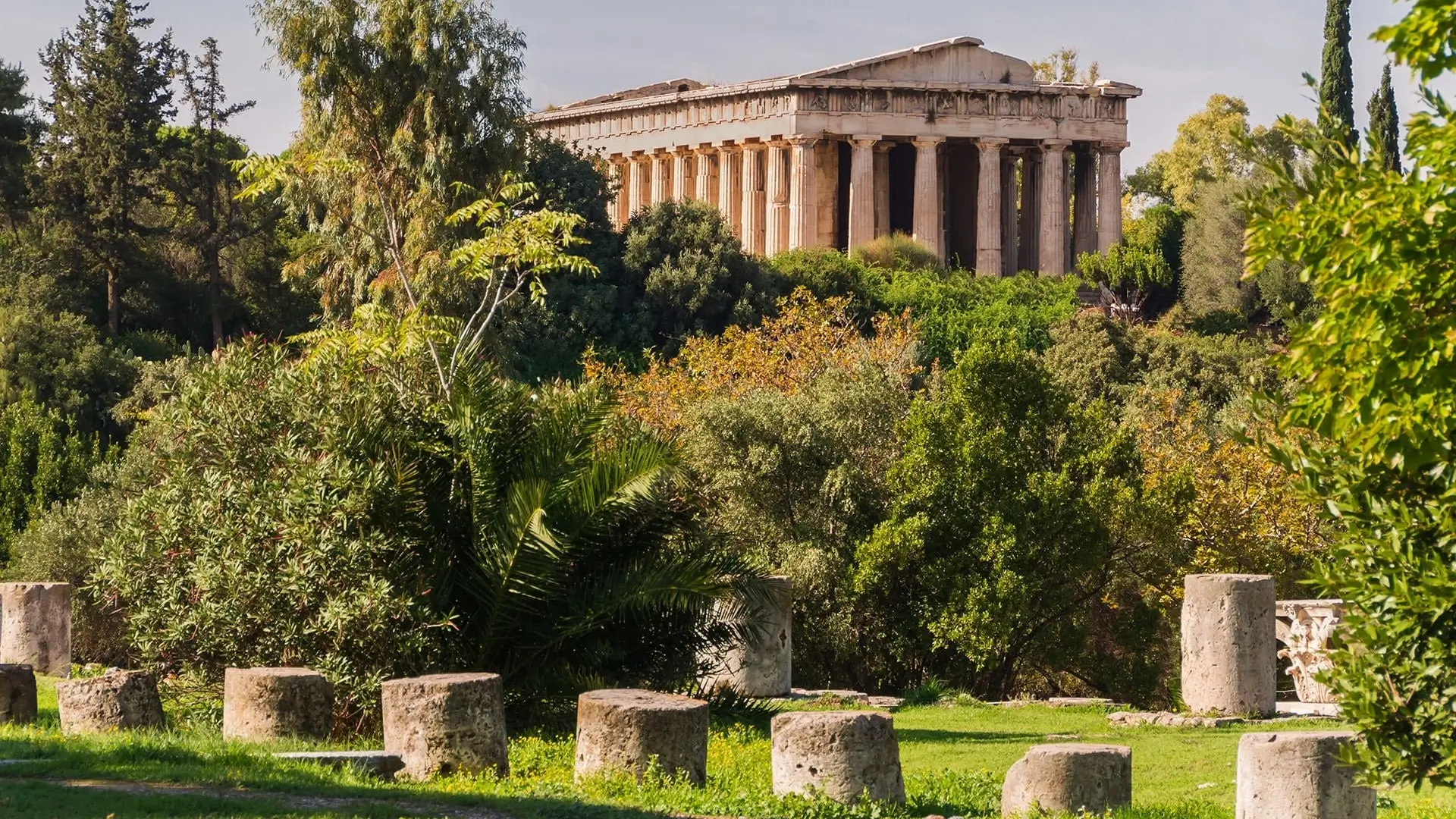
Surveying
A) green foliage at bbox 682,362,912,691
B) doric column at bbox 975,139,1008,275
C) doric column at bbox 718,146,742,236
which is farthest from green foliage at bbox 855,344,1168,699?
doric column at bbox 718,146,742,236

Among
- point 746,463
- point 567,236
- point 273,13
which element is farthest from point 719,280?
point 567,236

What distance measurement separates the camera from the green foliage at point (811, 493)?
82.3 ft

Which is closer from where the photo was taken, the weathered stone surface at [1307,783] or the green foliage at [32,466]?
the weathered stone surface at [1307,783]

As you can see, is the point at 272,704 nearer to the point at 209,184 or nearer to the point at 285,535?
the point at 285,535

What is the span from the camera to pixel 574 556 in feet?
51.9

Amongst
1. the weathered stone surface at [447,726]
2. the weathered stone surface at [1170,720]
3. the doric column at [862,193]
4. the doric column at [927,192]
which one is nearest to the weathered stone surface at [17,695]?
the weathered stone surface at [447,726]

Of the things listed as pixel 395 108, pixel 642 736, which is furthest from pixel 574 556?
pixel 395 108

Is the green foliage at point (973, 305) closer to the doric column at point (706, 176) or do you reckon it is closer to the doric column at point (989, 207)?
the doric column at point (989, 207)

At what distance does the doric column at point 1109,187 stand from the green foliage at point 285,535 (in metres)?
55.2

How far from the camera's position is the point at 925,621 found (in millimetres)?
23953

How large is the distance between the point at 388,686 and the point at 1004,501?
12804 millimetres

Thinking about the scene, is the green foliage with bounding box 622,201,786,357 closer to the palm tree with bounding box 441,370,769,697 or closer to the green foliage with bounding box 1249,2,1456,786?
the palm tree with bounding box 441,370,769,697

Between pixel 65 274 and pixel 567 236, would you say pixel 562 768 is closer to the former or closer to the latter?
pixel 567 236

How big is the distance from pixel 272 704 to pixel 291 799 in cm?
289
